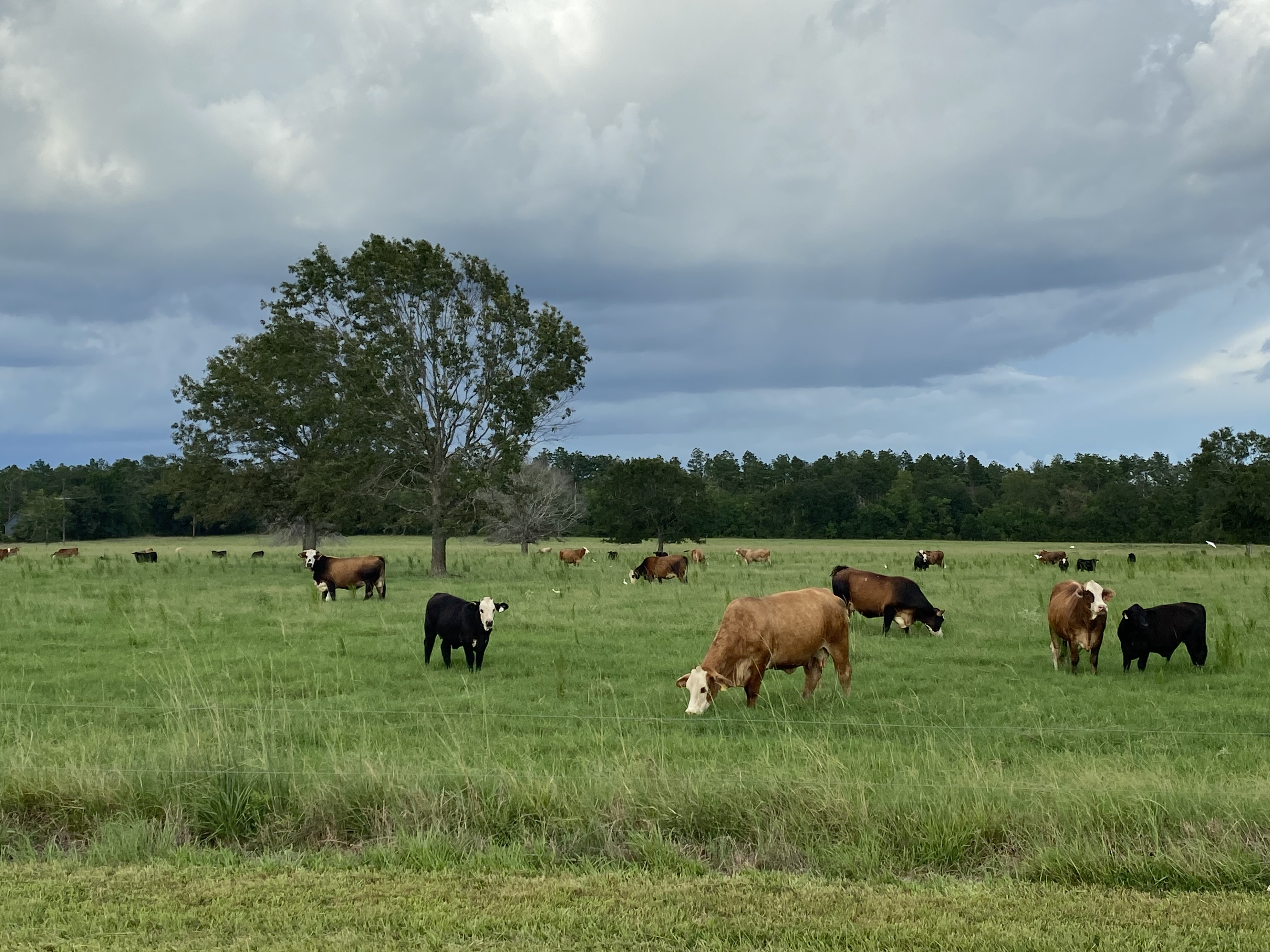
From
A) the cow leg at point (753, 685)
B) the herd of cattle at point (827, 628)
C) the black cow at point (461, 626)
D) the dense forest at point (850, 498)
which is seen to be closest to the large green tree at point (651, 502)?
the dense forest at point (850, 498)

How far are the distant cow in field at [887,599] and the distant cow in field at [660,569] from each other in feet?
47.4

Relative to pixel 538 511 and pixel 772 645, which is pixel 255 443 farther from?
pixel 772 645

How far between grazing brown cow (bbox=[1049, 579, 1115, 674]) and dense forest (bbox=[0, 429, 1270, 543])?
4862 cm

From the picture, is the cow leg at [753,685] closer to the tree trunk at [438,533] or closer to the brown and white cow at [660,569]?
the brown and white cow at [660,569]

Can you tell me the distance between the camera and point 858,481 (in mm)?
138875

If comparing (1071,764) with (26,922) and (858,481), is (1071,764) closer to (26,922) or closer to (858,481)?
(26,922)

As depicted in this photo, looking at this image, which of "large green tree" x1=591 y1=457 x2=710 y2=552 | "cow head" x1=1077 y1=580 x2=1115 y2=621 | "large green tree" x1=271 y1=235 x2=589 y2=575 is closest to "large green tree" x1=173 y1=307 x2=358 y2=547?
"large green tree" x1=271 y1=235 x2=589 y2=575

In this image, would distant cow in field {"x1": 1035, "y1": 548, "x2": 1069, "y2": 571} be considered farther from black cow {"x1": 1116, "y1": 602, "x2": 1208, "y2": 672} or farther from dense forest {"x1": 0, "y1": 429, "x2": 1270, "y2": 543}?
black cow {"x1": 1116, "y1": 602, "x2": 1208, "y2": 672}

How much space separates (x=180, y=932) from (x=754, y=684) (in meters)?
7.78

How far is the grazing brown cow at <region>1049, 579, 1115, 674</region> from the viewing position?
14742 millimetres

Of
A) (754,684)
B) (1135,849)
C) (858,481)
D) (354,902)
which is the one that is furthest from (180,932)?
(858,481)

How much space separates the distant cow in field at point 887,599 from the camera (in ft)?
62.3

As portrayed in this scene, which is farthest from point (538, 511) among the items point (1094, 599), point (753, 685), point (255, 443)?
point (753, 685)

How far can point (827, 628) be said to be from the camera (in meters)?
12.9
